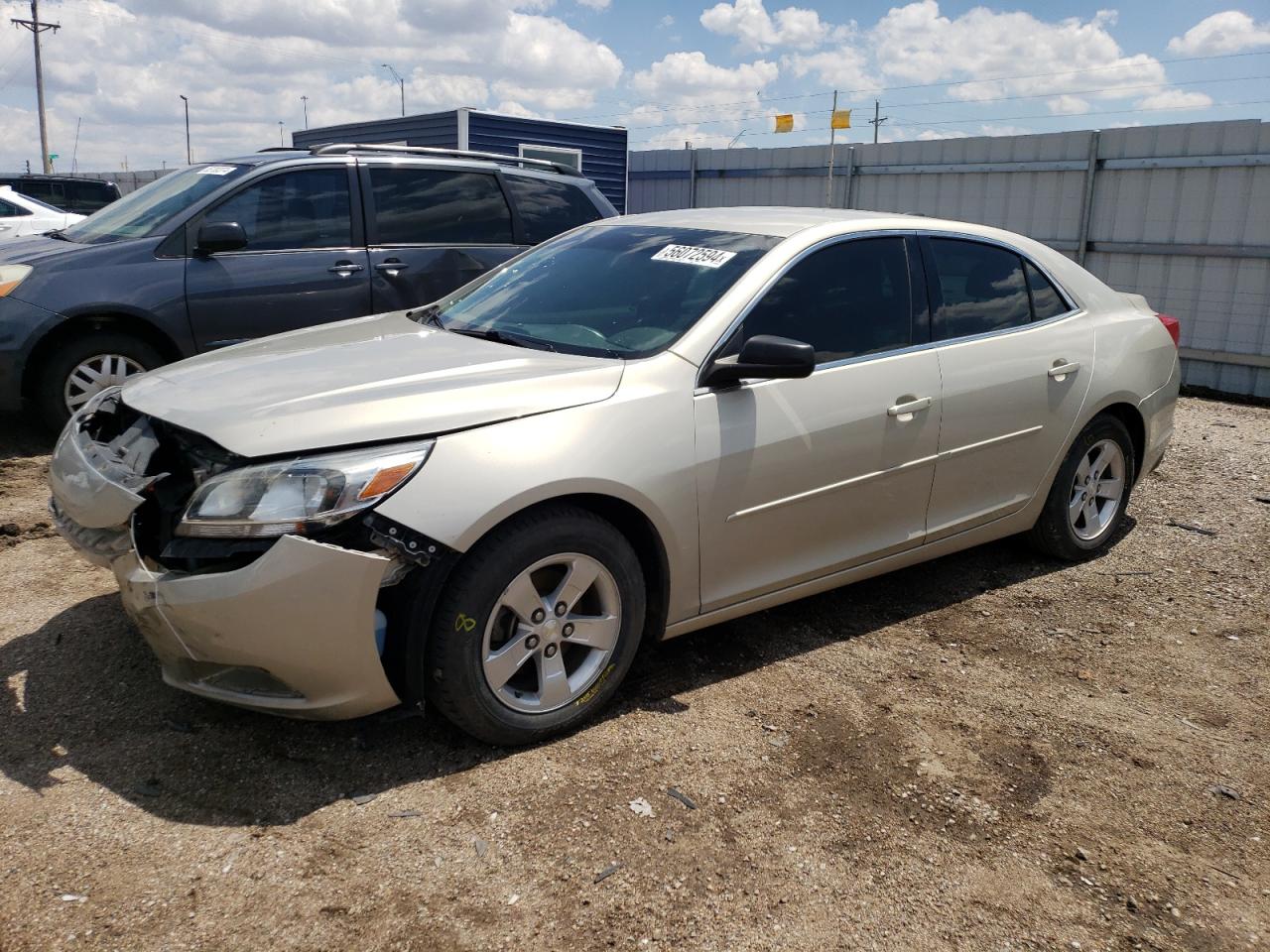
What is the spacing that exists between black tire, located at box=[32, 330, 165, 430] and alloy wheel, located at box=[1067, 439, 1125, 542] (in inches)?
212

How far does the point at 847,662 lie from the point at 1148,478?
149 inches

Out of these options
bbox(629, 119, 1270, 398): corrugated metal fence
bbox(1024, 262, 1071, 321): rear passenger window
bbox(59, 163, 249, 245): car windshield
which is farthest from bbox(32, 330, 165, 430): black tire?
bbox(629, 119, 1270, 398): corrugated metal fence

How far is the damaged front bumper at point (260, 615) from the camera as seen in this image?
2820mm

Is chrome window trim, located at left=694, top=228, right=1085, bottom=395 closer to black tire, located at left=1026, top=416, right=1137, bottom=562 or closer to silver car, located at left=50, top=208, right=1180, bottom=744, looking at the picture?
silver car, located at left=50, top=208, right=1180, bottom=744

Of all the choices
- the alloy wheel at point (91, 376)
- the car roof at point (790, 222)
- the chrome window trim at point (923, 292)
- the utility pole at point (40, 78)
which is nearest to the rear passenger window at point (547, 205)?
the alloy wheel at point (91, 376)

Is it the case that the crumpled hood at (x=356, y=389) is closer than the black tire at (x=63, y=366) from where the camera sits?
Yes

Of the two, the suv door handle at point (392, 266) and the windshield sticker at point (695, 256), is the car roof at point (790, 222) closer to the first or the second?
the windshield sticker at point (695, 256)

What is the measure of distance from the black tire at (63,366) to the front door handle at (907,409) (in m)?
4.67

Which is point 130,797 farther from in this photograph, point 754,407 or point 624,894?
point 754,407

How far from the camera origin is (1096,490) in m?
5.20

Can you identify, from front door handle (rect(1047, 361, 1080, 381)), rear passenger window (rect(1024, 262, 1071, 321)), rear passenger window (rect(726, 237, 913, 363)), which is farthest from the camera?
rear passenger window (rect(1024, 262, 1071, 321))

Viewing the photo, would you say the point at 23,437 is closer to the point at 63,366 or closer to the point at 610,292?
the point at 63,366

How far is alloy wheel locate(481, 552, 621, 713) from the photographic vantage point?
10.3ft

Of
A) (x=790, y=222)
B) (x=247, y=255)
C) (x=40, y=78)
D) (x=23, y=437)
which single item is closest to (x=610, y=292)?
(x=790, y=222)
